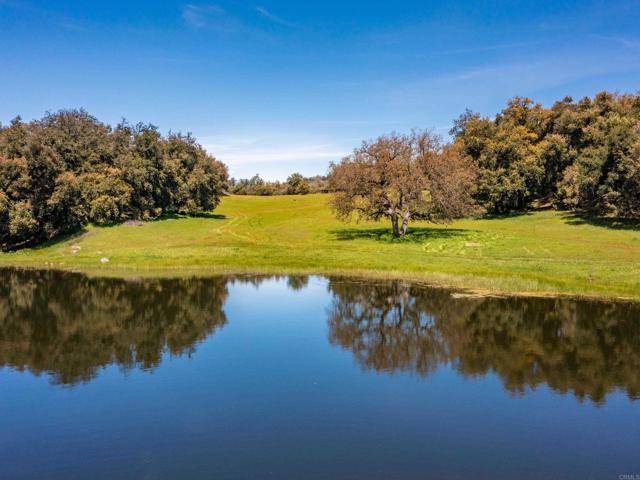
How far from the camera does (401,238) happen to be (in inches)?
2071

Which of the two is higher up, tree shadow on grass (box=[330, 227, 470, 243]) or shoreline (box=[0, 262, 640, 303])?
tree shadow on grass (box=[330, 227, 470, 243])

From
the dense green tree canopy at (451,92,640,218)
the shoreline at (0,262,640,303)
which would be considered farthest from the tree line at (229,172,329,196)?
the shoreline at (0,262,640,303)

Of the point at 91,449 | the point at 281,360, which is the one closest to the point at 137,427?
the point at 91,449

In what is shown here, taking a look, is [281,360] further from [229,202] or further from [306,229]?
[229,202]

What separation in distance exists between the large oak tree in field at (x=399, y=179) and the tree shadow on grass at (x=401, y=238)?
168 cm

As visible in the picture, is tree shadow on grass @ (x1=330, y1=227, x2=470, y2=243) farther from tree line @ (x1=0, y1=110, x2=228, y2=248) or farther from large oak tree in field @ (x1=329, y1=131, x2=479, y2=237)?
tree line @ (x1=0, y1=110, x2=228, y2=248)

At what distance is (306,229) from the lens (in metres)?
66.5

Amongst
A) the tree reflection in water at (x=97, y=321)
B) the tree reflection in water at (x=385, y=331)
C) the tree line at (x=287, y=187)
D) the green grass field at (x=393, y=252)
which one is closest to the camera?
the tree reflection in water at (x=385, y=331)

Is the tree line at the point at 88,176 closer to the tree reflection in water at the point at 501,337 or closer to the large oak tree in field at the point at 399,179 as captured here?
the large oak tree in field at the point at 399,179

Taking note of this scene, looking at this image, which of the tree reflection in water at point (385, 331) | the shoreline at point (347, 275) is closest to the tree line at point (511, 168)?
the shoreline at point (347, 275)

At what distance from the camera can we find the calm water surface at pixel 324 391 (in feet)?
37.3

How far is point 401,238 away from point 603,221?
86.3 feet

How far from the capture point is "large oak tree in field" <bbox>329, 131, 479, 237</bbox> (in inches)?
2053

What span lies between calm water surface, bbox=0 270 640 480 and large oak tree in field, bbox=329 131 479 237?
25879 mm
